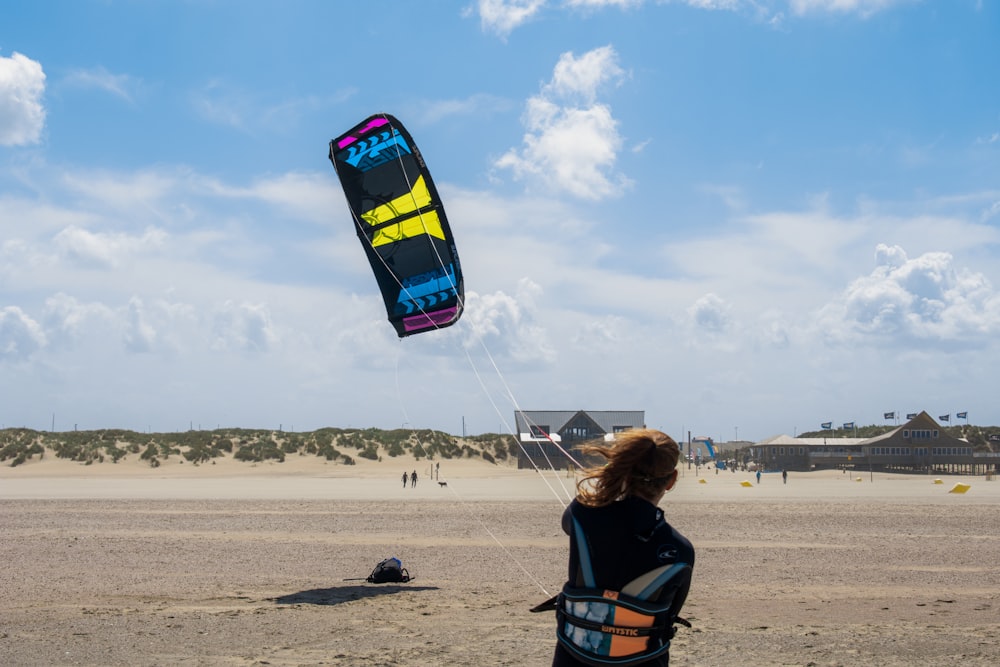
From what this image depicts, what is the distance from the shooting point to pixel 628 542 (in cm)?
288

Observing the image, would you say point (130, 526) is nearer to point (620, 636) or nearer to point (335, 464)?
point (620, 636)

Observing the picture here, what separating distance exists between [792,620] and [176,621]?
19.7ft

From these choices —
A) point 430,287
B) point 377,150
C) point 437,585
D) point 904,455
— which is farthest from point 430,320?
point 904,455

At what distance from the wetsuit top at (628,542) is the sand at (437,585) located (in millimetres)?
4620

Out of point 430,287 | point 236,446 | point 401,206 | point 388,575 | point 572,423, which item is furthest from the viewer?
point 572,423

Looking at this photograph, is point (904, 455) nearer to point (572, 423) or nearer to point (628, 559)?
point (572, 423)

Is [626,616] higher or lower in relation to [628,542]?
lower

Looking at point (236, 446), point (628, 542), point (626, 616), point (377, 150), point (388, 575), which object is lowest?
point (388, 575)

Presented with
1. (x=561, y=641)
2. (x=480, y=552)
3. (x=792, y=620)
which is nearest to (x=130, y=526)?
(x=480, y=552)

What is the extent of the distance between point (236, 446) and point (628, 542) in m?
59.2

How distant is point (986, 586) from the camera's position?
11547 millimetres

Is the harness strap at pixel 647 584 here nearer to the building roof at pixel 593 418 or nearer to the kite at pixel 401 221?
the kite at pixel 401 221

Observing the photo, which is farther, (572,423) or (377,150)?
(572,423)

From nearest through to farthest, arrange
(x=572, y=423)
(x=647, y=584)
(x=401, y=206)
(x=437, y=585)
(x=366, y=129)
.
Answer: (x=647, y=584) < (x=366, y=129) < (x=401, y=206) < (x=437, y=585) < (x=572, y=423)
